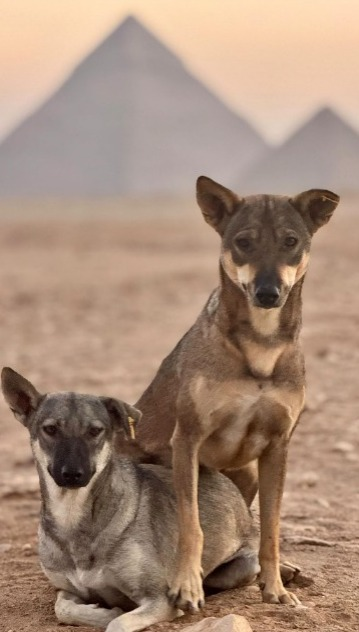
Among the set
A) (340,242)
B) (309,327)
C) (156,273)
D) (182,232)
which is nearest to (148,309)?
(309,327)

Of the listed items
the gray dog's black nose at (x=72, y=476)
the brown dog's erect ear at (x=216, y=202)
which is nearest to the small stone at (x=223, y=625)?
the gray dog's black nose at (x=72, y=476)

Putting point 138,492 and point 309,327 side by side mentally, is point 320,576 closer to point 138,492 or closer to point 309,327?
point 138,492

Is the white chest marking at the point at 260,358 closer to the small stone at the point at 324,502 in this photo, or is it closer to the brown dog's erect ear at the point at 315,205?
the brown dog's erect ear at the point at 315,205

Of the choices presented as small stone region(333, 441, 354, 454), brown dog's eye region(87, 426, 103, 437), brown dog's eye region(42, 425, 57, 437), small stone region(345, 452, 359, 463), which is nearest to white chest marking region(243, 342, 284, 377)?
brown dog's eye region(87, 426, 103, 437)

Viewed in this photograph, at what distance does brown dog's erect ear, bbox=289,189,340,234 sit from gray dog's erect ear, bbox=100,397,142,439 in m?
1.49

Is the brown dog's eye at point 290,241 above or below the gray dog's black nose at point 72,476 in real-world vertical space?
above

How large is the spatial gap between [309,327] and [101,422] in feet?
45.6

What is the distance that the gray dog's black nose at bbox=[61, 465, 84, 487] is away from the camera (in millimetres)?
6410

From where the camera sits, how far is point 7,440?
13.5 meters

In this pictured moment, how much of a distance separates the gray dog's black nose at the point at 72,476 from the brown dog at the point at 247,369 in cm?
68

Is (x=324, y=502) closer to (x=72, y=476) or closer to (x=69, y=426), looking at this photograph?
(x=69, y=426)

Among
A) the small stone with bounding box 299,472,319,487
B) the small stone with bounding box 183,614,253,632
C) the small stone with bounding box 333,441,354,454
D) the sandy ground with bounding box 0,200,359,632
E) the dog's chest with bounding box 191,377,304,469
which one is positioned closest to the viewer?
the small stone with bounding box 183,614,253,632

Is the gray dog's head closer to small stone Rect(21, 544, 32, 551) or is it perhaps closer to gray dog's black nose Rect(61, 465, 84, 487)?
gray dog's black nose Rect(61, 465, 84, 487)

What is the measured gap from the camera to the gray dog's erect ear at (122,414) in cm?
691
